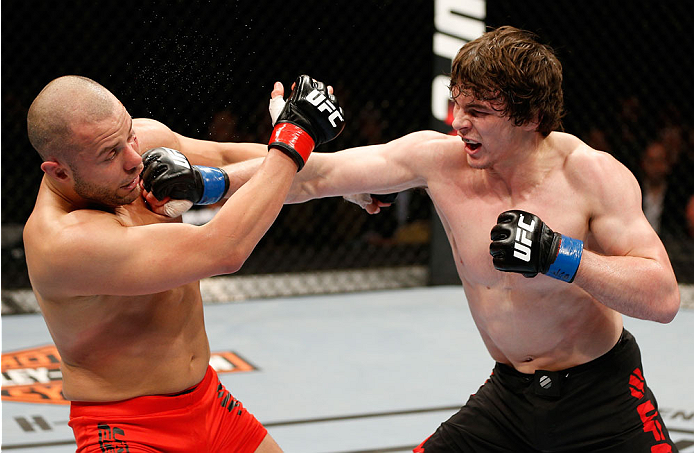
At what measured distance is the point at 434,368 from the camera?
3.43m

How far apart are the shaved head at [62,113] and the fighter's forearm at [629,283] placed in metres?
1.00

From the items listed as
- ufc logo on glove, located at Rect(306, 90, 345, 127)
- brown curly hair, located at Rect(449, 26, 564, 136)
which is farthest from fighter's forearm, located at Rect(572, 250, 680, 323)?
ufc logo on glove, located at Rect(306, 90, 345, 127)

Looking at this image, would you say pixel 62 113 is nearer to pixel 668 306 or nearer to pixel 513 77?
pixel 513 77

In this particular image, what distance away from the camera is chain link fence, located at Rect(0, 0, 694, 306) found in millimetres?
4535

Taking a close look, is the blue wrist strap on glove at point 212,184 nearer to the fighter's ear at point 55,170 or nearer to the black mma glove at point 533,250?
the fighter's ear at point 55,170

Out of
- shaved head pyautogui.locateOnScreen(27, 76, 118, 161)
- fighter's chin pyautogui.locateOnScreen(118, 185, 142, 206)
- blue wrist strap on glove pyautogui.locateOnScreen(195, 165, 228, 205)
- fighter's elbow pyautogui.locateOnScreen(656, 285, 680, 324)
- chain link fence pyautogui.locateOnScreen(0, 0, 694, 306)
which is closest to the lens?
shaved head pyautogui.locateOnScreen(27, 76, 118, 161)

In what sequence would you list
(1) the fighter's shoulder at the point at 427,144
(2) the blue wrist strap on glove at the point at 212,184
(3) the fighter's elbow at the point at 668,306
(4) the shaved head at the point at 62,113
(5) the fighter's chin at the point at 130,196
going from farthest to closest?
1. (1) the fighter's shoulder at the point at 427,144
2. (2) the blue wrist strap on glove at the point at 212,184
3. (3) the fighter's elbow at the point at 668,306
4. (5) the fighter's chin at the point at 130,196
5. (4) the shaved head at the point at 62,113

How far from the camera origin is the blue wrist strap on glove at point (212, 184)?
1.83 m

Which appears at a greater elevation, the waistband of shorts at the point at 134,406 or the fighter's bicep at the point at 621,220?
the fighter's bicep at the point at 621,220

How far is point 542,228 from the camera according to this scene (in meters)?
1.65

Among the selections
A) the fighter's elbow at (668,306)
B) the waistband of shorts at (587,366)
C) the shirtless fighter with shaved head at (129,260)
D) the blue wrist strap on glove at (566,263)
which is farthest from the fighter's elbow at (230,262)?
the fighter's elbow at (668,306)

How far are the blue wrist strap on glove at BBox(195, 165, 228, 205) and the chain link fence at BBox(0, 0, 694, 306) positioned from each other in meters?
2.30

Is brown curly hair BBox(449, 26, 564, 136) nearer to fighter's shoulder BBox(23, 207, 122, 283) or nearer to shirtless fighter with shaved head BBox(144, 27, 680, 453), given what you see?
shirtless fighter with shaved head BBox(144, 27, 680, 453)

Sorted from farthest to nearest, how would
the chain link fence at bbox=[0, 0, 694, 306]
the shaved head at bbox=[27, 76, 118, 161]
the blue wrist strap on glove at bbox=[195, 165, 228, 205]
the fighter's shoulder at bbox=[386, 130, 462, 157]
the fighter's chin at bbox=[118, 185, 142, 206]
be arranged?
the chain link fence at bbox=[0, 0, 694, 306], the fighter's shoulder at bbox=[386, 130, 462, 157], the blue wrist strap on glove at bbox=[195, 165, 228, 205], the fighter's chin at bbox=[118, 185, 142, 206], the shaved head at bbox=[27, 76, 118, 161]
